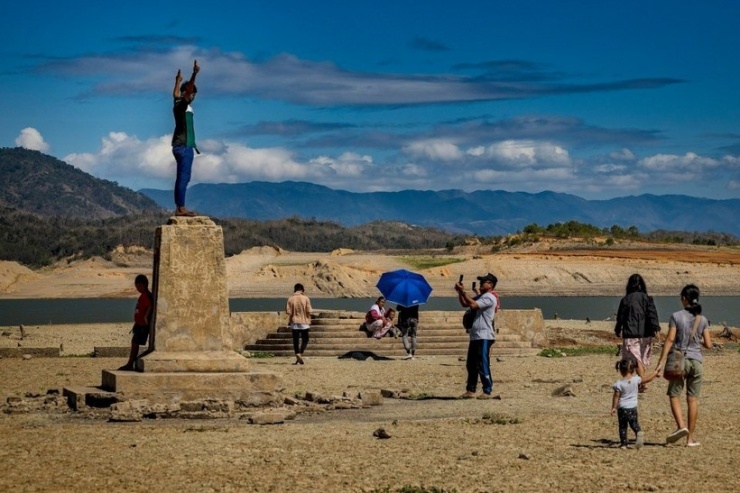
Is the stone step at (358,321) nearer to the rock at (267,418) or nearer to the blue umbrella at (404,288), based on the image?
the blue umbrella at (404,288)

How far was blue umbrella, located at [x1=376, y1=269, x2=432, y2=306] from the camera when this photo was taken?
24.2m

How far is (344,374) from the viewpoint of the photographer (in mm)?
20016

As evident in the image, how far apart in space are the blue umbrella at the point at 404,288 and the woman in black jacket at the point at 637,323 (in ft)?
31.1

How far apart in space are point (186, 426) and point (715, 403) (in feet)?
21.0

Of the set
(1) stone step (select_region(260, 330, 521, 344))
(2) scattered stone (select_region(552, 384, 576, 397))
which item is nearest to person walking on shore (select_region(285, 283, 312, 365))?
(1) stone step (select_region(260, 330, 521, 344))

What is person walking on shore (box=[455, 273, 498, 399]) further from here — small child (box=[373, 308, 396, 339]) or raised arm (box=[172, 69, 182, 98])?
small child (box=[373, 308, 396, 339])

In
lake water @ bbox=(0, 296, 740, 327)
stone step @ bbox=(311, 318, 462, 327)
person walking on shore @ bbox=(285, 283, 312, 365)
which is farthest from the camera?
lake water @ bbox=(0, 296, 740, 327)

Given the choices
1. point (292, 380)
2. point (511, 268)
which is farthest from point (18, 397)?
point (511, 268)

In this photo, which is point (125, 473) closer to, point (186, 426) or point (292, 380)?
point (186, 426)

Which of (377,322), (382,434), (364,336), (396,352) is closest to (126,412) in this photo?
(382,434)

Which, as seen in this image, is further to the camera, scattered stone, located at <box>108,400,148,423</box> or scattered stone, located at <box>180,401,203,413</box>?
scattered stone, located at <box>180,401,203,413</box>

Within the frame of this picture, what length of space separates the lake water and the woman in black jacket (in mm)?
30939

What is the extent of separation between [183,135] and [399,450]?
5808 millimetres

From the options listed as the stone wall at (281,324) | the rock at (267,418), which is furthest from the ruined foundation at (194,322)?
the stone wall at (281,324)
